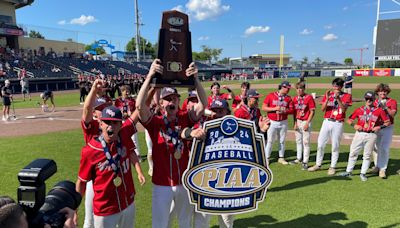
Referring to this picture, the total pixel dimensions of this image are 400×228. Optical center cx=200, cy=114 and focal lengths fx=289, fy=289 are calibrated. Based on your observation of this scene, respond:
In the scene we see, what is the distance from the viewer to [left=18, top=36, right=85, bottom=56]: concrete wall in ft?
159

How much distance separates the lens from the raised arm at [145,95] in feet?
10.1

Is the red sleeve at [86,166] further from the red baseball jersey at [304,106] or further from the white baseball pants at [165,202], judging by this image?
the red baseball jersey at [304,106]

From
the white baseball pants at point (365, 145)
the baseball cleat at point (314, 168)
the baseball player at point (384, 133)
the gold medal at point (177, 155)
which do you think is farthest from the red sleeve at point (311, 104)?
the gold medal at point (177, 155)

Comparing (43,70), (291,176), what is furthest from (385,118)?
(43,70)

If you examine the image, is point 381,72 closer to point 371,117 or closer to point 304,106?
point 304,106

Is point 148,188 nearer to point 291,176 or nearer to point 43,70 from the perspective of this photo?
point 291,176

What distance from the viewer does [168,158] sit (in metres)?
3.50

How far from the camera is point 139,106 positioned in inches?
130

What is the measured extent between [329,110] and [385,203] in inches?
96.6

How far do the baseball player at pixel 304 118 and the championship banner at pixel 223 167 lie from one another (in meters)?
5.06

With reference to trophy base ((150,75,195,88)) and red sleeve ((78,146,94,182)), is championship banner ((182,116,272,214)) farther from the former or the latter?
red sleeve ((78,146,94,182))

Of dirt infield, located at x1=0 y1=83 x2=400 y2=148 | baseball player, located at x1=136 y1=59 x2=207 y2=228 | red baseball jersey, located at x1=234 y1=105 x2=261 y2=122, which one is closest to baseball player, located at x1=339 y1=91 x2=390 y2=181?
red baseball jersey, located at x1=234 y1=105 x2=261 y2=122

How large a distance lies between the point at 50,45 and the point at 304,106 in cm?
5802

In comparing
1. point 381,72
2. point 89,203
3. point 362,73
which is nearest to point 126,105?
point 89,203
